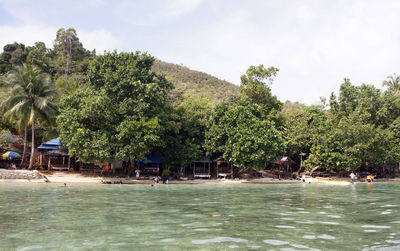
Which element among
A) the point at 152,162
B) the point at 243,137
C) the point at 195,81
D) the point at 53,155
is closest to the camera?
the point at 243,137

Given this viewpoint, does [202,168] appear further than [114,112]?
Yes

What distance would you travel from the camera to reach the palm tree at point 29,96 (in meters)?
32.4

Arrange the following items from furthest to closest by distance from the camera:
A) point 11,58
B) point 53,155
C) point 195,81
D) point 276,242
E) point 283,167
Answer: point 195,81 → point 11,58 → point 283,167 → point 53,155 → point 276,242

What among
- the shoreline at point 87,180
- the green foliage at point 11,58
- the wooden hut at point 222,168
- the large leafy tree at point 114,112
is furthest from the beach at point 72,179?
the green foliage at point 11,58

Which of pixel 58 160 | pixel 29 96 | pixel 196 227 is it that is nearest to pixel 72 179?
pixel 58 160

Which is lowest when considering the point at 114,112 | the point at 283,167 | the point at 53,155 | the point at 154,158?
the point at 283,167

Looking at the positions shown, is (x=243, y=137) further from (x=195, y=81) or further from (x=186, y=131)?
(x=195, y=81)

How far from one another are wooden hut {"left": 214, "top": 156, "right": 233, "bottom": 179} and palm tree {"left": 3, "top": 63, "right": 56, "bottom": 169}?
60.0ft

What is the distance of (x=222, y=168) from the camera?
40312 mm

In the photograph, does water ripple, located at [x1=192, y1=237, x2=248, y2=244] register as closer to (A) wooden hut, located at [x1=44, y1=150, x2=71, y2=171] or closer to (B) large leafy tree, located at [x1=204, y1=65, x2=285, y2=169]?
(B) large leafy tree, located at [x1=204, y1=65, x2=285, y2=169]

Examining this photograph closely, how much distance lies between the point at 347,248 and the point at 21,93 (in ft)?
109

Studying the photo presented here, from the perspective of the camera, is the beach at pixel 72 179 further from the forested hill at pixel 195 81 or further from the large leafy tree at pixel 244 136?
the forested hill at pixel 195 81

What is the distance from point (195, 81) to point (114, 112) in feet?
178

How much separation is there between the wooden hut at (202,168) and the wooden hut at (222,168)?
3.28 feet
